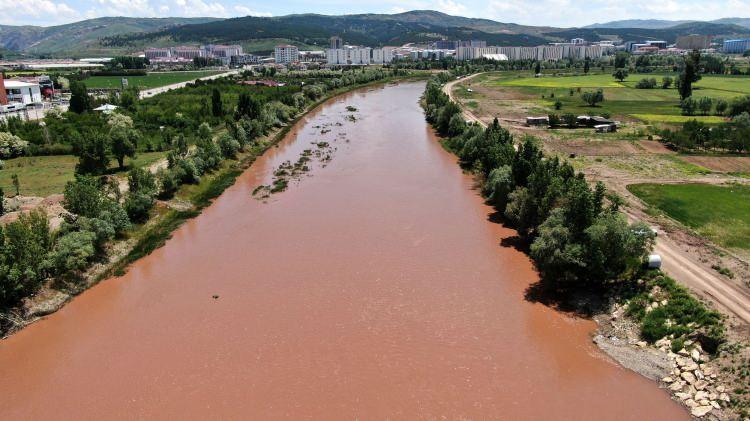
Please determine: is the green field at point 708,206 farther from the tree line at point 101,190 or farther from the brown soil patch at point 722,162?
the tree line at point 101,190

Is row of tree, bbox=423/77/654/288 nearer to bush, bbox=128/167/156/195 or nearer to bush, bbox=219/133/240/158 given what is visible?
bush, bbox=128/167/156/195

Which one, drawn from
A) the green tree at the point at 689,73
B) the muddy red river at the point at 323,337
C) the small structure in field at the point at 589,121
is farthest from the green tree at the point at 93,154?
the green tree at the point at 689,73

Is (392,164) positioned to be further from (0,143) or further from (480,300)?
(0,143)

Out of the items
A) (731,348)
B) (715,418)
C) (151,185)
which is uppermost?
(151,185)

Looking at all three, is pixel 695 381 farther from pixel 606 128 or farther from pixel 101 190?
pixel 606 128

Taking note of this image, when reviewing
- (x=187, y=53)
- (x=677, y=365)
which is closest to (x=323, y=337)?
(x=677, y=365)

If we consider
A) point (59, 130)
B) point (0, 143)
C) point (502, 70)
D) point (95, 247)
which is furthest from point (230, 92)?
point (502, 70)

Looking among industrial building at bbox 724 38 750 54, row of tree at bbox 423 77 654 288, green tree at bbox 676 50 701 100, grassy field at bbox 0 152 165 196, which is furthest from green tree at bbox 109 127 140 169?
industrial building at bbox 724 38 750 54
